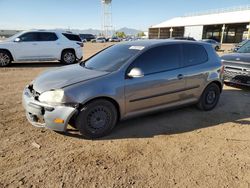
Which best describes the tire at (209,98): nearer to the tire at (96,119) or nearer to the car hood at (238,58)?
the tire at (96,119)

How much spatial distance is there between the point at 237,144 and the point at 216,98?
5.70 ft

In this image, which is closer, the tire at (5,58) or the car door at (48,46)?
the tire at (5,58)

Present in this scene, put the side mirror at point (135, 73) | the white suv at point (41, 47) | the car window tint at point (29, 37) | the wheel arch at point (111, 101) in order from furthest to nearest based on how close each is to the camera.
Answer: the car window tint at point (29, 37) < the white suv at point (41, 47) < the side mirror at point (135, 73) < the wheel arch at point (111, 101)

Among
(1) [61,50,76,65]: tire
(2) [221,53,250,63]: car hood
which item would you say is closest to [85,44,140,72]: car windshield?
(2) [221,53,250,63]: car hood

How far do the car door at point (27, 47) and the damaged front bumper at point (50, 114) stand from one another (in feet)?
26.7

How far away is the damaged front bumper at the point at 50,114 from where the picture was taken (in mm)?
3381

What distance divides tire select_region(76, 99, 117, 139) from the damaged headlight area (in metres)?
0.37

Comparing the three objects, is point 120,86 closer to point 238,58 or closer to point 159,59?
point 159,59

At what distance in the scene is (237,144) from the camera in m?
3.74

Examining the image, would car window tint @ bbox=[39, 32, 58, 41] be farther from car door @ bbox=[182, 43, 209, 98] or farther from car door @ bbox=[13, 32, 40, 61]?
car door @ bbox=[182, 43, 209, 98]

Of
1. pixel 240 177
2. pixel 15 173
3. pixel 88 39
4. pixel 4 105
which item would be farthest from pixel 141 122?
pixel 88 39

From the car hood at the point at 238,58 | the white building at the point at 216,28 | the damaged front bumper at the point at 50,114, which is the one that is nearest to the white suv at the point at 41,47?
the car hood at the point at 238,58

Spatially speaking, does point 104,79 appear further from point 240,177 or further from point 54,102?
point 240,177

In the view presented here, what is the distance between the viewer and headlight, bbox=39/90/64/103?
3.38m
